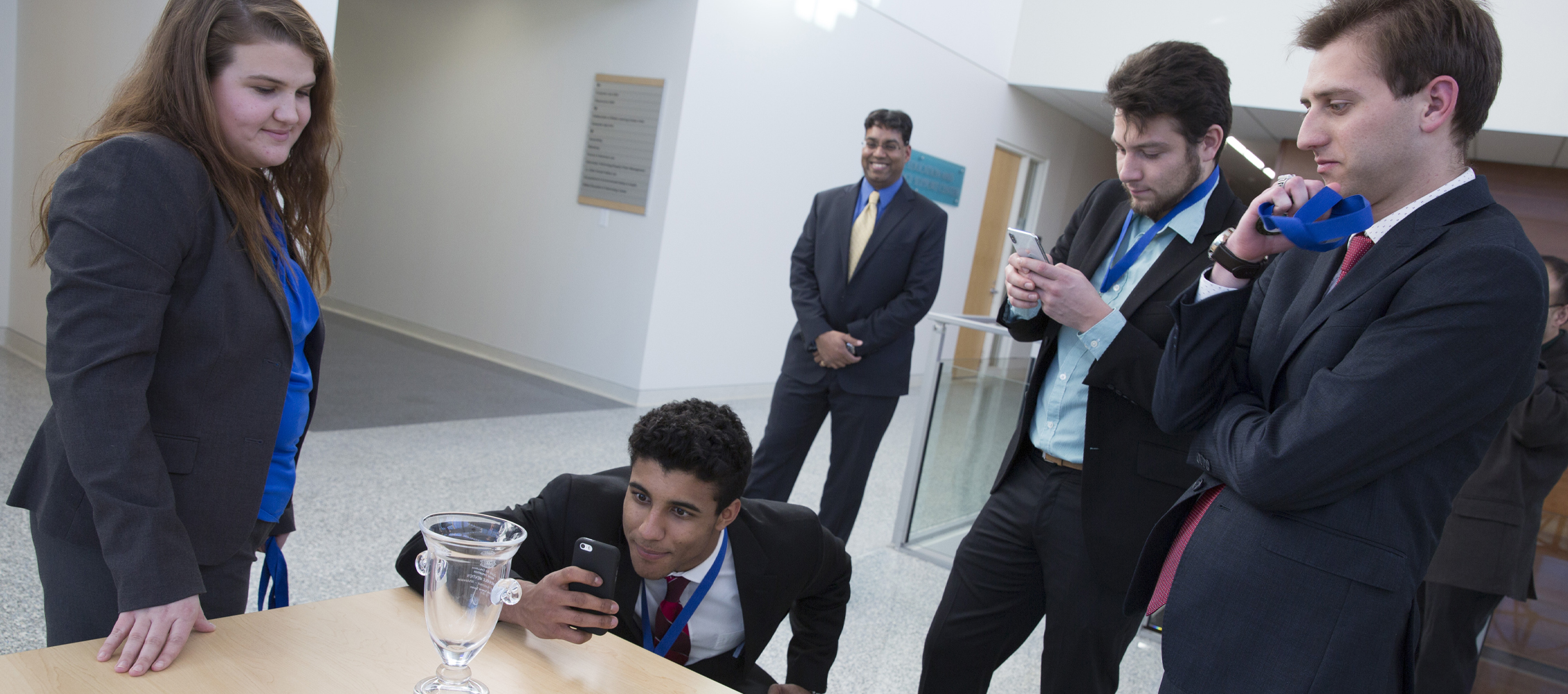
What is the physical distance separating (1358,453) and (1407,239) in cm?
27

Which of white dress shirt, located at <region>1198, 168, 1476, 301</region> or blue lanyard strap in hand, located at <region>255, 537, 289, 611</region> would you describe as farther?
blue lanyard strap in hand, located at <region>255, 537, 289, 611</region>

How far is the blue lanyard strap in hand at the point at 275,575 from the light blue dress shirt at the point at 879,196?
238cm

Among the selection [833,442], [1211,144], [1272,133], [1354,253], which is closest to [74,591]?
[1354,253]

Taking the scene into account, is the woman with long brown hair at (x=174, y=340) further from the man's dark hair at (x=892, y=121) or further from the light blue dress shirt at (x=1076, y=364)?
the man's dark hair at (x=892, y=121)

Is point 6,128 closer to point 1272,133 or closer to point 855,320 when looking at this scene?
point 855,320

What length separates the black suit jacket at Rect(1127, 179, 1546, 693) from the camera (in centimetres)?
104

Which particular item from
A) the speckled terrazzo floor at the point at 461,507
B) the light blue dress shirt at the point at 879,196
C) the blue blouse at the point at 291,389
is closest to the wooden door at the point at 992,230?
the speckled terrazzo floor at the point at 461,507

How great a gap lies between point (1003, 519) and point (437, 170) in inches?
240

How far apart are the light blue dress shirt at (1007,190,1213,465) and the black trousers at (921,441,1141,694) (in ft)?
0.16

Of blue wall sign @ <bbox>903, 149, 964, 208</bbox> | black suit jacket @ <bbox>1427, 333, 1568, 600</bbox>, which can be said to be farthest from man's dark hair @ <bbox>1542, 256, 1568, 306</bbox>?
blue wall sign @ <bbox>903, 149, 964, 208</bbox>

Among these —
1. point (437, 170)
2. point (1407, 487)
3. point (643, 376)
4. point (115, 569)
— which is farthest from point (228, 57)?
point (437, 170)

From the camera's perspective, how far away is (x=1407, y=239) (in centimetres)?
112

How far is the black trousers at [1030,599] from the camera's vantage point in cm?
166

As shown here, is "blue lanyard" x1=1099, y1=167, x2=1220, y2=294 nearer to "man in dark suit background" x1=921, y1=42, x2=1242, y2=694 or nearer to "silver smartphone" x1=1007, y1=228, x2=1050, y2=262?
"man in dark suit background" x1=921, y1=42, x2=1242, y2=694
